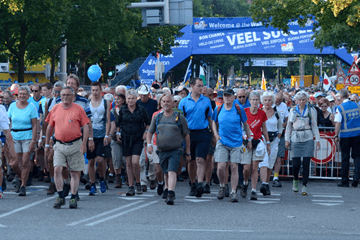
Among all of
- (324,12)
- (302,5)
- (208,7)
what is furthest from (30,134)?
(208,7)

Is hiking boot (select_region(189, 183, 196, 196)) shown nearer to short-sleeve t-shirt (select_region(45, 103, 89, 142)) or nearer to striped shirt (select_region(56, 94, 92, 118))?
striped shirt (select_region(56, 94, 92, 118))

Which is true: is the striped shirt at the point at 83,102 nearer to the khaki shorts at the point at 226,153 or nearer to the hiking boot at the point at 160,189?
the hiking boot at the point at 160,189

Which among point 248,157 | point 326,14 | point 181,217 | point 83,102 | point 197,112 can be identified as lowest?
point 181,217

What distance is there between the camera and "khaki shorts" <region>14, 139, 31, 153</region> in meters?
11.5

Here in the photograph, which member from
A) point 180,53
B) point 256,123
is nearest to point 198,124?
point 256,123

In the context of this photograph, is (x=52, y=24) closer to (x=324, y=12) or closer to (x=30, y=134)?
(x=324, y=12)

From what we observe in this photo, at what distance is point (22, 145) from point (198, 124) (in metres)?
3.04

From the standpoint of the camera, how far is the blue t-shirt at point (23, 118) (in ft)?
37.3

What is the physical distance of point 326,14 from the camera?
76.5 feet

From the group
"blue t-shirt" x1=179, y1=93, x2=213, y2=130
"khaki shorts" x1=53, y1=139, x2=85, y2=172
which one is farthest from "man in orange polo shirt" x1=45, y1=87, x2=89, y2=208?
"blue t-shirt" x1=179, y1=93, x2=213, y2=130

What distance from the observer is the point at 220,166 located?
34.9 ft

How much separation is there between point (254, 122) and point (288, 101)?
6.12 meters

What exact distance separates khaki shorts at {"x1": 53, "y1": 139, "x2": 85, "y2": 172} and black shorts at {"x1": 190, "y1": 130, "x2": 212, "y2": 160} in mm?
2033

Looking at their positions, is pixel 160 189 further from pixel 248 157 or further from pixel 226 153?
pixel 248 157
